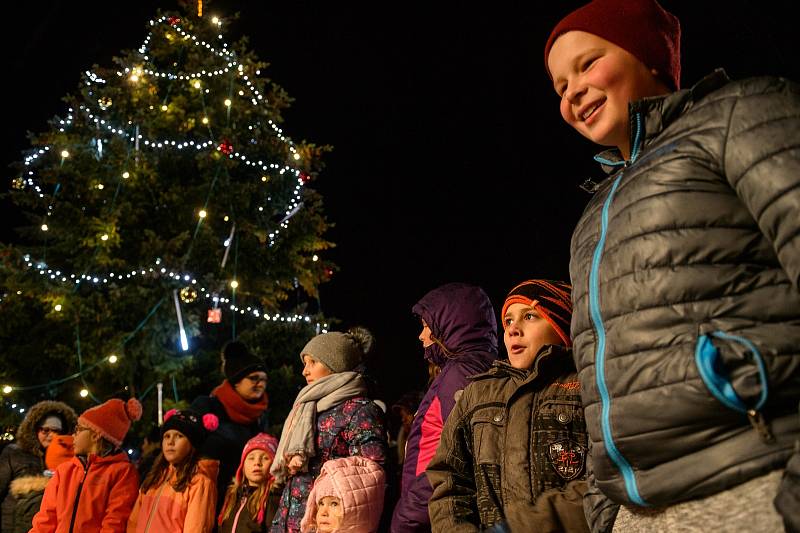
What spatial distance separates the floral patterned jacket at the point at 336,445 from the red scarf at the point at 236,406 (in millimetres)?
2306

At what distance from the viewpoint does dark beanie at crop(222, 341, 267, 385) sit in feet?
22.2

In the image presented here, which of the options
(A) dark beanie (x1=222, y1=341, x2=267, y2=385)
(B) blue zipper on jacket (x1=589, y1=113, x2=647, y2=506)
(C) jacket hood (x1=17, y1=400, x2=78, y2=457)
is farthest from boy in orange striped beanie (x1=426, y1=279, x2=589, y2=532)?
(C) jacket hood (x1=17, y1=400, x2=78, y2=457)

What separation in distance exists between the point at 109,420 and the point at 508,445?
4759 millimetres

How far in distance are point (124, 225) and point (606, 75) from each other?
32.0 ft

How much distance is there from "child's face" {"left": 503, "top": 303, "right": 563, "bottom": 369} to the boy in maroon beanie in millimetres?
1430

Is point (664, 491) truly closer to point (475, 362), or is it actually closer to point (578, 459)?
point (578, 459)

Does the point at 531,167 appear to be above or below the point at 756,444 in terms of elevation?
above

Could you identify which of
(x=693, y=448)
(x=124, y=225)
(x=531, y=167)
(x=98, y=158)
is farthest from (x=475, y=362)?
(x=98, y=158)

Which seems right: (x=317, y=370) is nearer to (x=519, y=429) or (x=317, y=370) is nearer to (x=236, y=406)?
(x=236, y=406)

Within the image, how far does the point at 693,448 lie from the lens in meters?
1.29

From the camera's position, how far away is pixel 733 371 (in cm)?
124

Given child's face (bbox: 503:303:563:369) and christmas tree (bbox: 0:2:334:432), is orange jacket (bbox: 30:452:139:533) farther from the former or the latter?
child's face (bbox: 503:303:563:369)

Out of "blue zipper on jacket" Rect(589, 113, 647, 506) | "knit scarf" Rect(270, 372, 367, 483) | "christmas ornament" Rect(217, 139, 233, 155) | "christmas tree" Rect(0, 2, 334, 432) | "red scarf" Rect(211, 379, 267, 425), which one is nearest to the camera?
"blue zipper on jacket" Rect(589, 113, 647, 506)

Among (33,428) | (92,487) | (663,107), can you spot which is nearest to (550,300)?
(663,107)
